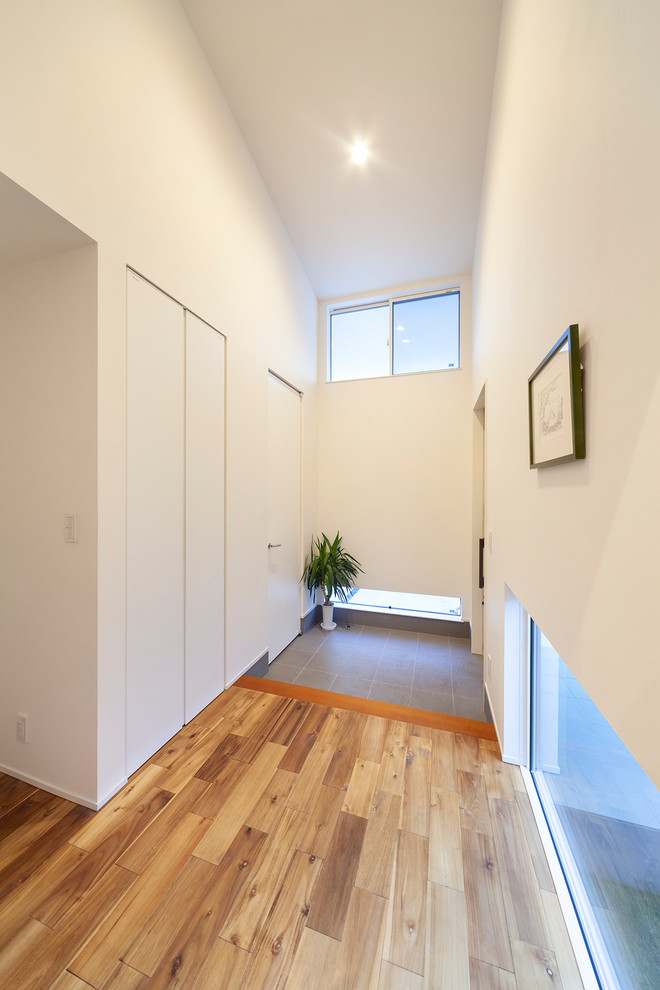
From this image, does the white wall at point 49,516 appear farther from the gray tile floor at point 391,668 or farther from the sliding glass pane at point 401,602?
the sliding glass pane at point 401,602

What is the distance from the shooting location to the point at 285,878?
1.19m

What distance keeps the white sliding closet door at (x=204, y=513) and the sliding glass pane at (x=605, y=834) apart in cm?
176

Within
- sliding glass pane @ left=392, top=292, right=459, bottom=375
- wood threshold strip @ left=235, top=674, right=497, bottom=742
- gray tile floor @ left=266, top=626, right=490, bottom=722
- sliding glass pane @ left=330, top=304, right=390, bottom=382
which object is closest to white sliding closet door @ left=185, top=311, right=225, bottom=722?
wood threshold strip @ left=235, top=674, right=497, bottom=742

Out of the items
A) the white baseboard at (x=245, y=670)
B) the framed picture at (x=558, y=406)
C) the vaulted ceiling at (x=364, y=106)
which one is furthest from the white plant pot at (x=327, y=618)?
the vaulted ceiling at (x=364, y=106)

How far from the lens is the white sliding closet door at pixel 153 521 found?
157 centimetres

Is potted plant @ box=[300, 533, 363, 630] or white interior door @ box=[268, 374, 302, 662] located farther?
potted plant @ box=[300, 533, 363, 630]

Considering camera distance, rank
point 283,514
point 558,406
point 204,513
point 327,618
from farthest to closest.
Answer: point 327,618
point 283,514
point 204,513
point 558,406

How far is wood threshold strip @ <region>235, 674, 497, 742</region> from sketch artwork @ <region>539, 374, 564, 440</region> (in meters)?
1.78

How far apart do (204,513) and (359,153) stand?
2785 millimetres

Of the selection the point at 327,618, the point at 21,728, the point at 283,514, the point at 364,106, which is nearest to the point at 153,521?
the point at 21,728

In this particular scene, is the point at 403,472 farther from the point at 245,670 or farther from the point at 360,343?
the point at 245,670

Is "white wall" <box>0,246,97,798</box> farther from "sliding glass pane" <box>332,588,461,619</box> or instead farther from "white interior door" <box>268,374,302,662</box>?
"sliding glass pane" <box>332,588,461,619</box>

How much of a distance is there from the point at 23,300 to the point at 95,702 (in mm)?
1754

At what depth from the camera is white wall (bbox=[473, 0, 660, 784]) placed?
1.71 ft
